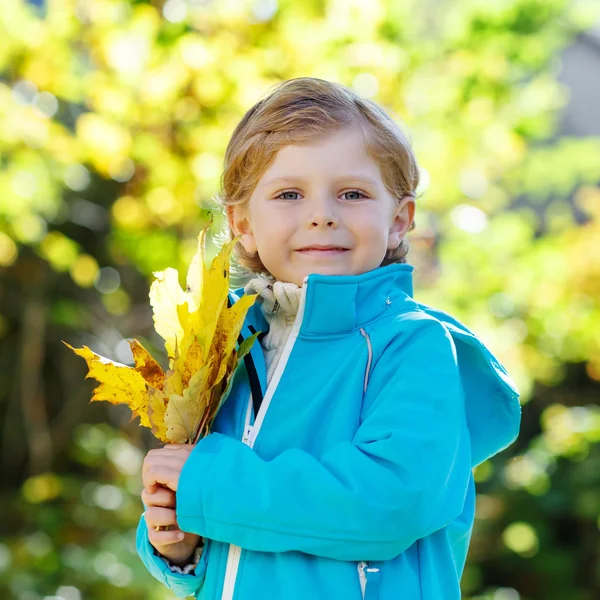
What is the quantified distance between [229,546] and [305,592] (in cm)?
17

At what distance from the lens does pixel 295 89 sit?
1617mm

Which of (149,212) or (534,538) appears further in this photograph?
(534,538)

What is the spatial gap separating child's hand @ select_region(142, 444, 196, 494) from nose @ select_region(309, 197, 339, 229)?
1.43 ft

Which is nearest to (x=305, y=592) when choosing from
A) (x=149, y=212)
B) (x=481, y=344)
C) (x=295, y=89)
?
(x=481, y=344)

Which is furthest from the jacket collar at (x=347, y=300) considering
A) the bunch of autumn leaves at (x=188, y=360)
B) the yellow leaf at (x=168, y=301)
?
the yellow leaf at (x=168, y=301)

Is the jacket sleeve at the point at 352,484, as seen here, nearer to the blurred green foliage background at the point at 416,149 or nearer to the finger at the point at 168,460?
the finger at the point at 168,460

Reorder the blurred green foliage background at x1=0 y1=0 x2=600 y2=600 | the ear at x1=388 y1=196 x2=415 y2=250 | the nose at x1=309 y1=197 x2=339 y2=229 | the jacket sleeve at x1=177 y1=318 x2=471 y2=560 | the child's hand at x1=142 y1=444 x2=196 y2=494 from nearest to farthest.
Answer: the jacket sleeve at x1=177 y1=318 x2=471 y2=560, the child's hand at x1=142 y1=444 x2=196 y2=494, the nose at x1=309 y1=197 x2=339 y2=229, the ear at x1=388 y1=196 x2=415 y2=250, the blurred green foliage background at x1=0 y1=0 x2=600 y2=600

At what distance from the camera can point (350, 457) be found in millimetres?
1311

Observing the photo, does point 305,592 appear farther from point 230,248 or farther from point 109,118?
point 109,118

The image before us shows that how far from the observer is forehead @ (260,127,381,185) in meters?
1.50

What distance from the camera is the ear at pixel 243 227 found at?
1.69 meters

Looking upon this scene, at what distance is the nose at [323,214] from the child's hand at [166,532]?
520 mm

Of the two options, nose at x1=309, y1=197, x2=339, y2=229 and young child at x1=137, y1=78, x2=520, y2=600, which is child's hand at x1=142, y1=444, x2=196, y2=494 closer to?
young child at x1=137, y1=78, x2=520, y2=600

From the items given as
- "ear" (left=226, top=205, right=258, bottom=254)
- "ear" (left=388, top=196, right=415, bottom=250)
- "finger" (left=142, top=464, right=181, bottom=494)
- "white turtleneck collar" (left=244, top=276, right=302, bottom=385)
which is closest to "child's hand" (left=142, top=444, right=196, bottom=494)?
"finger" (left=142, top=464, right=181, bottom=494)
